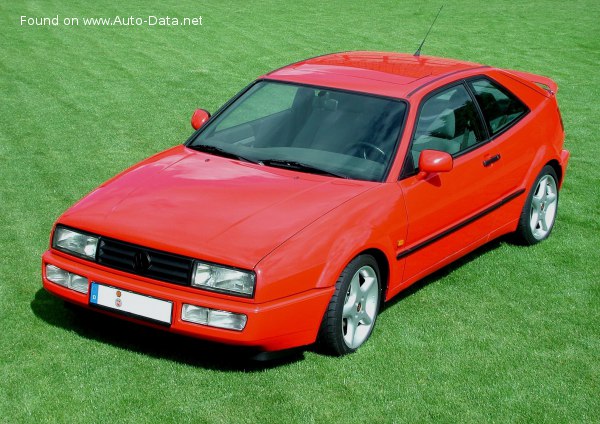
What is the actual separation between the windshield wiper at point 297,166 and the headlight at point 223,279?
1.28 meters

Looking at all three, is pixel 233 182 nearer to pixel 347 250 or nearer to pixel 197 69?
pixel 347 250

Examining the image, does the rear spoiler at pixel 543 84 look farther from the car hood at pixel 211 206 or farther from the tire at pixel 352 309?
the tire at pixel 352 309

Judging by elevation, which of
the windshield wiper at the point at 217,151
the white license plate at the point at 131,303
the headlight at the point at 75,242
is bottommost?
the white license plate at the point at 131,303

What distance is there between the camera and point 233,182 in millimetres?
6234

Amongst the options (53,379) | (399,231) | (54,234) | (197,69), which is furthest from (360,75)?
(197,69)

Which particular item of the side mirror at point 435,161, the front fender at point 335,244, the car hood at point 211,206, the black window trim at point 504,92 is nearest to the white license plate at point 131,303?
the car hood at point 211,206

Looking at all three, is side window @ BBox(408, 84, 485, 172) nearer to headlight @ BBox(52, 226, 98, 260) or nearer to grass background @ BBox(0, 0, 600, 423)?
grass background @ BBox(0, 0, 600, 423)

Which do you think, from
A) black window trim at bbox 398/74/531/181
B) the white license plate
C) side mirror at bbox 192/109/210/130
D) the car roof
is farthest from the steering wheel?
the white license plate

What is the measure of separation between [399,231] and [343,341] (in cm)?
84

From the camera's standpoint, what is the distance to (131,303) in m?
5.59

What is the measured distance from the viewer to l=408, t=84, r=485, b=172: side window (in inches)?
270

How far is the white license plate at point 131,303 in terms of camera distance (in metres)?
5.50

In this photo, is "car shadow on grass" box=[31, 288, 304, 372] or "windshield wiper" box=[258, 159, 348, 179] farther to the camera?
"windshield wiper" box=[258, 159, 348, 179]

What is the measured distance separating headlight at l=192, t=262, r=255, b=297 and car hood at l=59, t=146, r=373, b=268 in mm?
54
